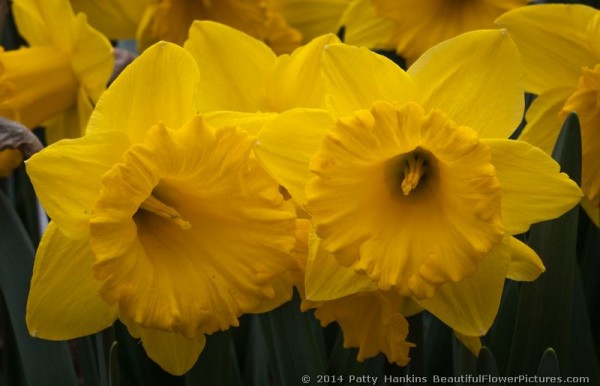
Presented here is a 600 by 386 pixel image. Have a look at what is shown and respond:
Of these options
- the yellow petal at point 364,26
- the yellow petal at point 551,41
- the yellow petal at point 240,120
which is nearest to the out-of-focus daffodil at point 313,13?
the yellow petal at point 364,26

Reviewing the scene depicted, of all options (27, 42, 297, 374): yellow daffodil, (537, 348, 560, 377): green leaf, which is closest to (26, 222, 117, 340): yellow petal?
(27, 42, 297, 374): yellow daffodil

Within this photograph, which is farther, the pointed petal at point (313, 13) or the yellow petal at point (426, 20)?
the pointed petal at point (313, 13)

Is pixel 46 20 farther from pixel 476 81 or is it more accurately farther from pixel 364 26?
pixel 476 81

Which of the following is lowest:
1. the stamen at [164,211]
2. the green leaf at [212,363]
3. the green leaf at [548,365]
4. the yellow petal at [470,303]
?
the green leaf at [548,365]

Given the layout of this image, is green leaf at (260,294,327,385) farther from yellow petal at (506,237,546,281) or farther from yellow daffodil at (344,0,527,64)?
yellow daffodil at (344,0,527,64)

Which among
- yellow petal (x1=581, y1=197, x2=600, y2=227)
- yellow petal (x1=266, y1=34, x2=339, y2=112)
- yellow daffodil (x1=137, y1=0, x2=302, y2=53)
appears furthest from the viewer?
yellow daffodil (x1=137, y1=0, x2=302, y2=53)

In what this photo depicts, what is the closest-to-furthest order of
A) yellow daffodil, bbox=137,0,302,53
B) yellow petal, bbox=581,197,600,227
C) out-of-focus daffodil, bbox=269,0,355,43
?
yellow petal, bbox=581,197,600,227 → yellow daffodil, bbox=137,0,302,53 → out-of-focus daffodil, bbox=269,0,355,43

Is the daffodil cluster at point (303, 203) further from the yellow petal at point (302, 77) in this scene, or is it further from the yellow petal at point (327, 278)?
the yellow petal at point (302, 77)
